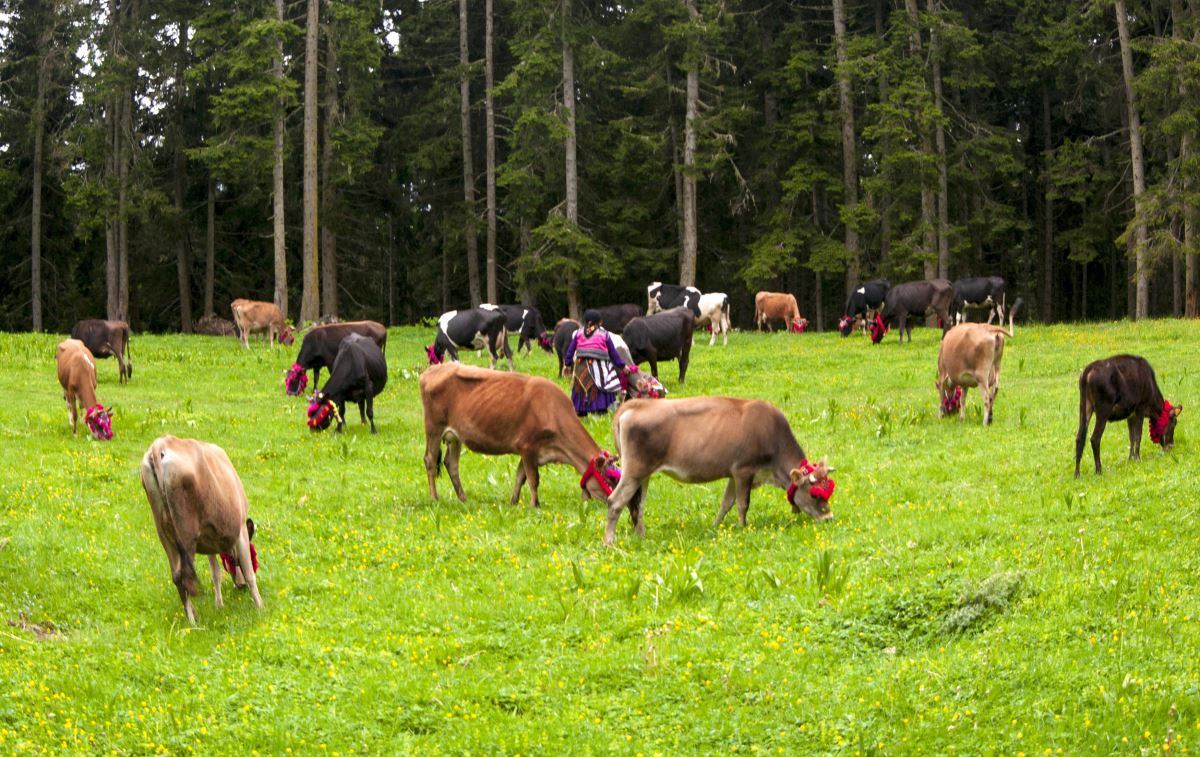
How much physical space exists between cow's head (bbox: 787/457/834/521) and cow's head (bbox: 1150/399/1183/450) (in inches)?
192

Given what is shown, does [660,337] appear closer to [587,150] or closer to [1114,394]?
[1114,394]

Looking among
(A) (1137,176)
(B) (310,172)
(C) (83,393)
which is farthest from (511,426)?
(A) (1137,176)

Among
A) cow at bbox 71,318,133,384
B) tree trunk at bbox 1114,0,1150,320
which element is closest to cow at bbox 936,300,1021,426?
cow at bbox 71,318,133,384

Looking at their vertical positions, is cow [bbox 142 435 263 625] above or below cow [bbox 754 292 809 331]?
below

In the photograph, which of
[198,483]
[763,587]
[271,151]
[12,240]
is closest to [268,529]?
[198,483]

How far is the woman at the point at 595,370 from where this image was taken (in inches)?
898

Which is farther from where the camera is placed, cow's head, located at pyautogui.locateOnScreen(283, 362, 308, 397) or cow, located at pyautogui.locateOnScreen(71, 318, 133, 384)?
cow, located at pyautogui.locateOnScreen(71, 318, 133, 384)

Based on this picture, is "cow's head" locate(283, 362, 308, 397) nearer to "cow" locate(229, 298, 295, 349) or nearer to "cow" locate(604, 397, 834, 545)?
"cow" locate(229, 298, 295, 349)

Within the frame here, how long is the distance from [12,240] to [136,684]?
170 ft

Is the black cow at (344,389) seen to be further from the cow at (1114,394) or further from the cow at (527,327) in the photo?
the cow at (527,327)

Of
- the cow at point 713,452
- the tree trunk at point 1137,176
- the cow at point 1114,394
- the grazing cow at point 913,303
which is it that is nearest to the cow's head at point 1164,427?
the cow at point 1114,394

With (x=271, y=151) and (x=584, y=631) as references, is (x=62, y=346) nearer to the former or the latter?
(x=584, y=631)

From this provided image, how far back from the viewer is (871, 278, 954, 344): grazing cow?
3641cm

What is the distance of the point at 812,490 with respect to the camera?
47.7 ft
